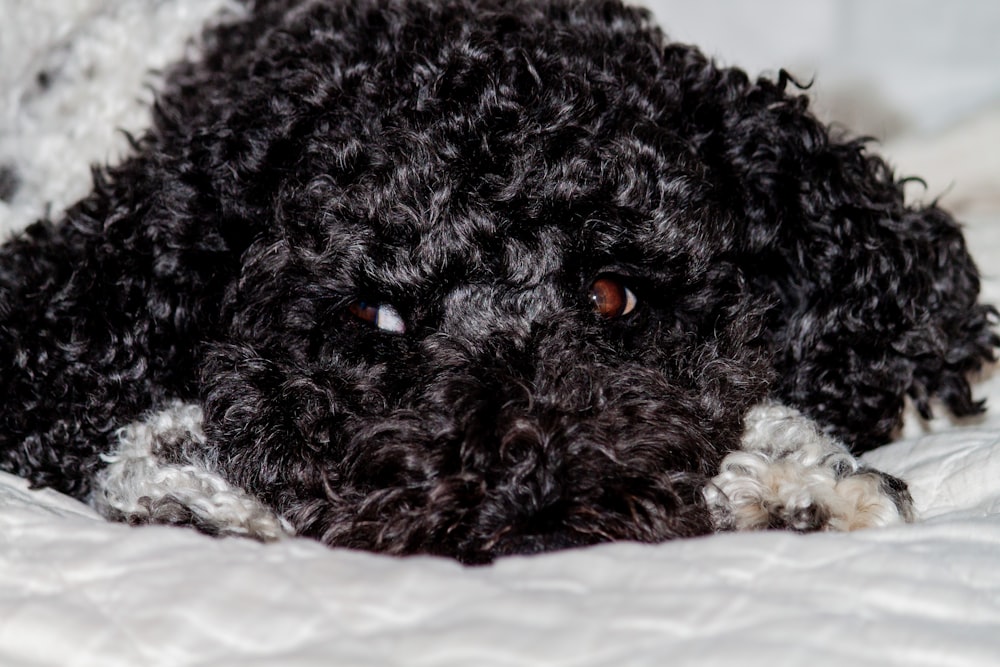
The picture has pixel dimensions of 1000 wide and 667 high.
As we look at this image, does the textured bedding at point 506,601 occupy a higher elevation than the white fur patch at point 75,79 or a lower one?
lower

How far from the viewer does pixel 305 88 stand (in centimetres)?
206

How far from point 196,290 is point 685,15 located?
2676 mm

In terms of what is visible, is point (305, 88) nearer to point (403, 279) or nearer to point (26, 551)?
point (403, 279)

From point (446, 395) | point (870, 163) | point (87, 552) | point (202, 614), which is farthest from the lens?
point (870, 163)

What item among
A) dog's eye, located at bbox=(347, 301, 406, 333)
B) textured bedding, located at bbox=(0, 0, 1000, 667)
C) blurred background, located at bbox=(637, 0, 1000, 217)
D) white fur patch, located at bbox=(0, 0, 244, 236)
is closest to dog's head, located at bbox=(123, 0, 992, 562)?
dog's eye, located at bbox=(347, 301, 406, 333)

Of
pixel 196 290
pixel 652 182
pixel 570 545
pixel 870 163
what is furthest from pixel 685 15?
pixel 570 545

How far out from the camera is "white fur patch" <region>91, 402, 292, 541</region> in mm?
1782

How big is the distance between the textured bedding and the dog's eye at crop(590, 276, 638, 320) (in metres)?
0.68

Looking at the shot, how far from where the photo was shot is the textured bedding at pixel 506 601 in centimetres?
114

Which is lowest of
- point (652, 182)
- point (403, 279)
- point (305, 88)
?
point (403, 279)

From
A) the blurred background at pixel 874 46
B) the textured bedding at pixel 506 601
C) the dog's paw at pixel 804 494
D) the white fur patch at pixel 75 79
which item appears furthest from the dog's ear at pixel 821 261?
the blurred background at pixel 874 46

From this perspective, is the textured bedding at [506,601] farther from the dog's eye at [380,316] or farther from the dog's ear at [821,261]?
the dog's ear at [821,261]

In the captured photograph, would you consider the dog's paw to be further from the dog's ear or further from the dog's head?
the dog's ear

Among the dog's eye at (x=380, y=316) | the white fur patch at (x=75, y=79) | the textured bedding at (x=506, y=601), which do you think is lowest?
the textured bedding at (x=506, y=601)
